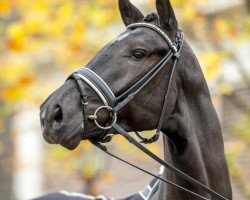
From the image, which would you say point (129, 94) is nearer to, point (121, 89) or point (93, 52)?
point (121, 89)

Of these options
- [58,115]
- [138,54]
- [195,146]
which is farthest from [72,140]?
[195,146]

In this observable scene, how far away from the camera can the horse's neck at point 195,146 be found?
527cm

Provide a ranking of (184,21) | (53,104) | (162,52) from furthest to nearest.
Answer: (184,21) < (162,52) < (53,104)

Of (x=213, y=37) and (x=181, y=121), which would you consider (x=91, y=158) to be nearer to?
(x=213, y=37)

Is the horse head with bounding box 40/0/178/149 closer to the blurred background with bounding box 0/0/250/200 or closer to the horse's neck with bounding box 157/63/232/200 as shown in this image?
the horse's neck with bounding box 157/63/232/200

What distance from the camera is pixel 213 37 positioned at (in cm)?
1084

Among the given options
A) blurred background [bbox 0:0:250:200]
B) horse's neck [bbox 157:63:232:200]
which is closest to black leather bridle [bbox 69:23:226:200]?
horse's neck [bbox 157:63:232:200]

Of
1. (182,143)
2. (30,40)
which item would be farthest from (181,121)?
(30,40)

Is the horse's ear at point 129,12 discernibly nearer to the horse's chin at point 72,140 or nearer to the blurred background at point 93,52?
the horse's chin at point 72,140

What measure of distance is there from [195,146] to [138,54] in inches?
27.9

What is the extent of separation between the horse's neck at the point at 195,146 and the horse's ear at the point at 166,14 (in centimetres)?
42

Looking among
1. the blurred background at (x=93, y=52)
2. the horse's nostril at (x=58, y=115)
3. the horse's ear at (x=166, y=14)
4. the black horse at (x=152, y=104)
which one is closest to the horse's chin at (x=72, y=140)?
the black horse at (x=152, y=104)

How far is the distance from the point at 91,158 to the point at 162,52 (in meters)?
7.46

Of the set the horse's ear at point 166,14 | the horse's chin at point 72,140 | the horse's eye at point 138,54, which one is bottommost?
the horse's chin at point 72,140
